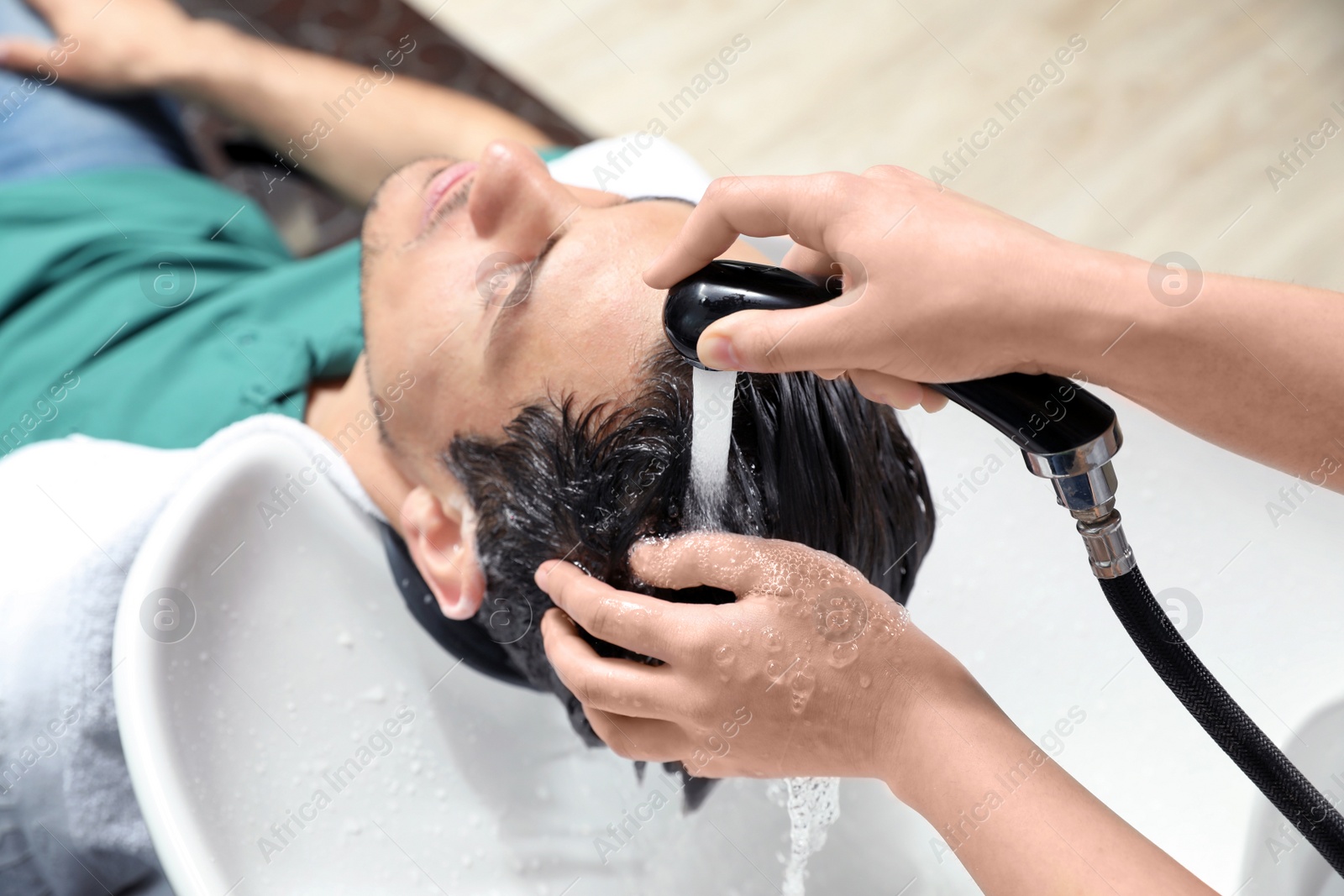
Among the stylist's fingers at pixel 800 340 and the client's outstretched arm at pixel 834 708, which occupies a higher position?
the stylist's fingers at pixel 800 340

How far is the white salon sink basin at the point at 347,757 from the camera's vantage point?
0.95m

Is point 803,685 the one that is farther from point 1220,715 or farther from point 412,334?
point 412,334

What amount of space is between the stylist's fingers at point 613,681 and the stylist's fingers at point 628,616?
2 cm

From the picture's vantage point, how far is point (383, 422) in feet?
3.41

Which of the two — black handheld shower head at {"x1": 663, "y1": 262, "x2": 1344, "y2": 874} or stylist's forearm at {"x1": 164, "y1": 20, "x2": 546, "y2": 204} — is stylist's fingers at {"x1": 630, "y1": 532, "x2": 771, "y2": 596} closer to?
black handheld shower head at {"x1": 663, "y1": 262, "x2": 1344, "y2": 874}

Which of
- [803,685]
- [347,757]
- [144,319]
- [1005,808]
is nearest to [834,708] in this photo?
[803,685]

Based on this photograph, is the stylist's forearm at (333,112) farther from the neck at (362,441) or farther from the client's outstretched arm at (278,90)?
the neck at (362,441)

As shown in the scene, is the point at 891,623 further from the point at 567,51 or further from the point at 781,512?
the point at 567,51

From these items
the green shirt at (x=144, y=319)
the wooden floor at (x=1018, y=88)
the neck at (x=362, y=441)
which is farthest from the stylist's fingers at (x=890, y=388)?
the wooden floor at (x=1018, y=88)

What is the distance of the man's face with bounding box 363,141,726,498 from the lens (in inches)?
34.2

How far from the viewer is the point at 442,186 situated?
3.47 ft

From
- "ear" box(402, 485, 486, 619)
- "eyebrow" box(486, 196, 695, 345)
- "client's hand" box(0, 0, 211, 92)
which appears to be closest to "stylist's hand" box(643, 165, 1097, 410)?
"eyebrow" box(486, 196, 695, 345)

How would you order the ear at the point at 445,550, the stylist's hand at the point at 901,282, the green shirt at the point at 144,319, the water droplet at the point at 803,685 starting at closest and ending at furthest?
the stylist's hand at the point at 901,282, the water droplet at the point at 803,685, the ear at the point at 445,550, the green shirt at the point at 144,319

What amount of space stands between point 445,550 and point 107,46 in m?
1.07
